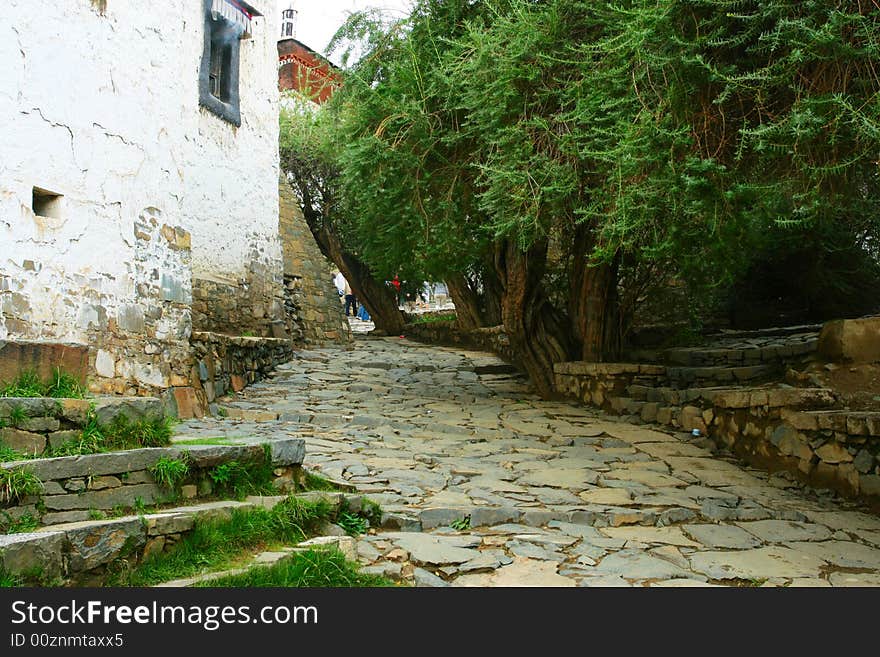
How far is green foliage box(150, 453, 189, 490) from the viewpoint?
4.03m

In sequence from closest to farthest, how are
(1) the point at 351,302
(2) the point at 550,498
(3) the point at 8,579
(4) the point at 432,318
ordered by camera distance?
(3) the point at 8,579
(2) the point at 550,498
(4) the point at 432,318
(1) the point at 351,302

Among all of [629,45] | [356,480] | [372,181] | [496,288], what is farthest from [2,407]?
[496,288]

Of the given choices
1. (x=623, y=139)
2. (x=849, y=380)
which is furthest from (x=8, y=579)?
(x=849, y=380)

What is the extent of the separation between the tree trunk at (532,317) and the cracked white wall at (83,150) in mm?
4458

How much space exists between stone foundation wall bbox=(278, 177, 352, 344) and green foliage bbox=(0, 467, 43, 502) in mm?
10260

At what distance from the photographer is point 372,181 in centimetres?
960

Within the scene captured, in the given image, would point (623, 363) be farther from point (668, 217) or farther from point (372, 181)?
point (372, 181)

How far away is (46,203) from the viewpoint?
19.5 feet

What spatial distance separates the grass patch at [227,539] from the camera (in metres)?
3.39

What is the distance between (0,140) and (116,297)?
1741mm

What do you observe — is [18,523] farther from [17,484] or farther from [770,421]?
[770,421]

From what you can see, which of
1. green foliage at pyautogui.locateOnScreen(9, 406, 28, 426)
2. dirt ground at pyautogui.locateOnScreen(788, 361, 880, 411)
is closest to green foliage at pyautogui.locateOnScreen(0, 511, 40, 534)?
green foliage at pyautogui.locateOnScreen(9, 406, 28, 426)

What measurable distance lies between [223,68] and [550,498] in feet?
31.8

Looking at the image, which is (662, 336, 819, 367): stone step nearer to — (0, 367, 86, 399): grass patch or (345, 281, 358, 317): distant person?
(0, 367, 86, 399): grass patch
